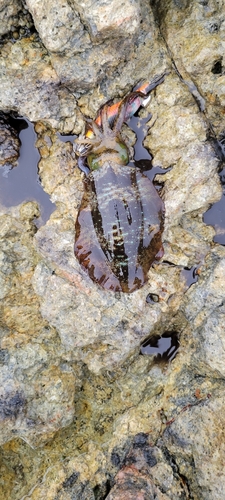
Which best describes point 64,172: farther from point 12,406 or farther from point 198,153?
→ point 12,406

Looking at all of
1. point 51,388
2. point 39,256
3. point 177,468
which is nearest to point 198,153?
point 39,256

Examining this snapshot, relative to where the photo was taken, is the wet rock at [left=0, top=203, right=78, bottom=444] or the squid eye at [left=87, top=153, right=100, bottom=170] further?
the squid eye at [left=87, top=153, right=100, bottom=170]

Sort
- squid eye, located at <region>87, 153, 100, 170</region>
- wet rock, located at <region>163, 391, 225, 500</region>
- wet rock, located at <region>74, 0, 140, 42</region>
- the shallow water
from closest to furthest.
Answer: wet rock, located at <region>74, 0, 140, 42</region> → wet rock, located at <region>163, 391, 225, 500</region> → the shallow water → squid eye, located at <region>87, 153, 100, 170</region>

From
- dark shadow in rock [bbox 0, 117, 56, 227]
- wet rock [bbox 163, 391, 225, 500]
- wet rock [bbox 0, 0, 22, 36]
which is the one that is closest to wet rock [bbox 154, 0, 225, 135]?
wet rock [bbox 0, 0, 22, 36]

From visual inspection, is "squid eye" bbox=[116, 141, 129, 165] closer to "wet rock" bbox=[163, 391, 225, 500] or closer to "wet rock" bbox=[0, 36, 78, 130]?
"wet rock" bbox=[0, 36, 78, 130]

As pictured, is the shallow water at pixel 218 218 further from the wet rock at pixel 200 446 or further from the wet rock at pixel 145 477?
the wet rock at pixel 145 477

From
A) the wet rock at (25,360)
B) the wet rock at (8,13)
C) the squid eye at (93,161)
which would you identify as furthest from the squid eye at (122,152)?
the wet rock at (8,13)

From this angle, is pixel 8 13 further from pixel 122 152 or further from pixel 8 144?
pixel 122 152
